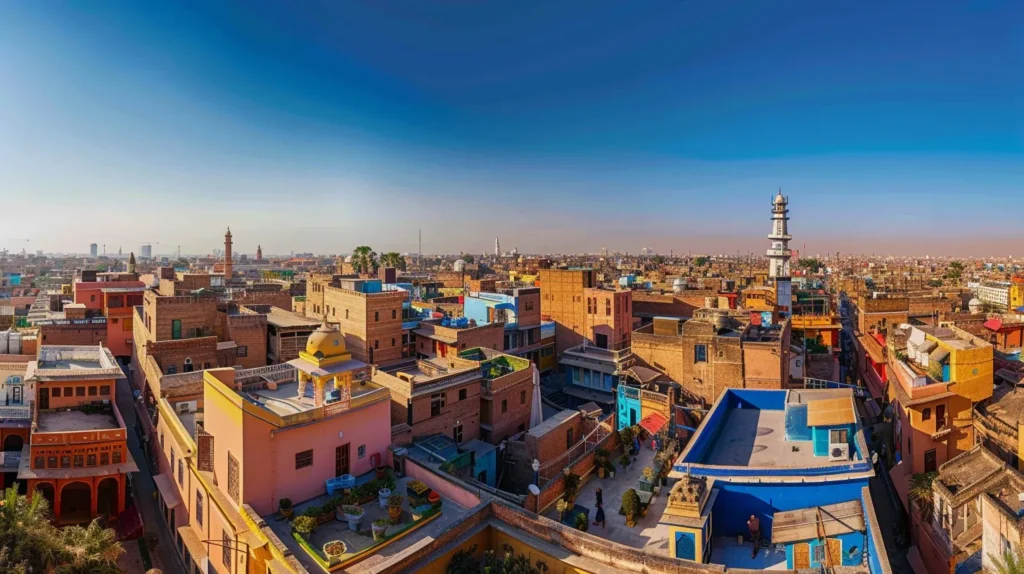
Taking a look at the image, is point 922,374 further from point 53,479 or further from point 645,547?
point 53,479

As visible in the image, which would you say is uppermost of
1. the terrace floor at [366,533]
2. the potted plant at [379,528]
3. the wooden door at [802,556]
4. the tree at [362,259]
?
the tree at [362,259]

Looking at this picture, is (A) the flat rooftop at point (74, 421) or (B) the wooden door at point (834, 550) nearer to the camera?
(B) the wooden door at point (834, 550)

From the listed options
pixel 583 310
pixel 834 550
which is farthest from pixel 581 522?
pixel 583 310

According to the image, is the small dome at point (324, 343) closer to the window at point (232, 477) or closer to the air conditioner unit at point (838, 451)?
the window at point (232, 477)

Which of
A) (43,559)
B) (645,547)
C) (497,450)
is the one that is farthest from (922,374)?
(43,559)

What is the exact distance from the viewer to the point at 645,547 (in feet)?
56.0

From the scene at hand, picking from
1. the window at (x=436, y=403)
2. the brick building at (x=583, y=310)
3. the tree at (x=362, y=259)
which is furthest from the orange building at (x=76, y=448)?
the tree at (x=362, y=259)

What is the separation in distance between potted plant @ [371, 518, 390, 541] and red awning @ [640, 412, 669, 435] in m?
14.7

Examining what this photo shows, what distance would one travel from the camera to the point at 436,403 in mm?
24516

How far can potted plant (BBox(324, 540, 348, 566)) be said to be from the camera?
1377cm

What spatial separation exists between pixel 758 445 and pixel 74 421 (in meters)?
30.6

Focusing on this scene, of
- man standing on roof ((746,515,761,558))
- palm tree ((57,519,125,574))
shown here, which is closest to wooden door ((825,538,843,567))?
man standing on roof ((746,515,761,558))

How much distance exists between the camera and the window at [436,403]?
79.8 ft

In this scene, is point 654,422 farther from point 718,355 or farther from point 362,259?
point 362,259
